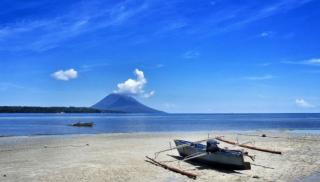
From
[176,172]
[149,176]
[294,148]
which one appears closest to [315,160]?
[294,148]

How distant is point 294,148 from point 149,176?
52.6ft

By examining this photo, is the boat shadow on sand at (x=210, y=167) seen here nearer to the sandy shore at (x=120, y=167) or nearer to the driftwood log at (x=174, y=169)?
the sandy shore at (x=120, y=167)

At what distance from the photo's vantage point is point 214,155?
21.3m

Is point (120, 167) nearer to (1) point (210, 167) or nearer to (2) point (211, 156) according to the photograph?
(1) point (210, 167)

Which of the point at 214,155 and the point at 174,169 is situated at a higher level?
the point at 214,155

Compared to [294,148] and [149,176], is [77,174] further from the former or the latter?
[294,148]

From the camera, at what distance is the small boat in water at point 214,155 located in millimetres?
20016

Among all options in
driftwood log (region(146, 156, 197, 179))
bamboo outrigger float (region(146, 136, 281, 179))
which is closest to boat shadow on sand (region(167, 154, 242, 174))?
bamboo outrigger float (region(146, 136, 281, 179))

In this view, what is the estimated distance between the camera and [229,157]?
66.3 feet

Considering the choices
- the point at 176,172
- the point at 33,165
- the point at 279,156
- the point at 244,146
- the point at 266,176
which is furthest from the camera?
the point at 244,146

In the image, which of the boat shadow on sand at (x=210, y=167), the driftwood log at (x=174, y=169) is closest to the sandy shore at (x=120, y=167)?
the boat shadow on sand at (x=210, y=167)

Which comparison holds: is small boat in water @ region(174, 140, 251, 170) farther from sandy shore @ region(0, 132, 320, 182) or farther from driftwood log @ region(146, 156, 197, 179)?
driftwood log @ region(146, 156, 197, 179)

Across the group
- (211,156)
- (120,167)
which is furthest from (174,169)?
(120,167)

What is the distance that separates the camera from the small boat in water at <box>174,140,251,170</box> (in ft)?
65.7
